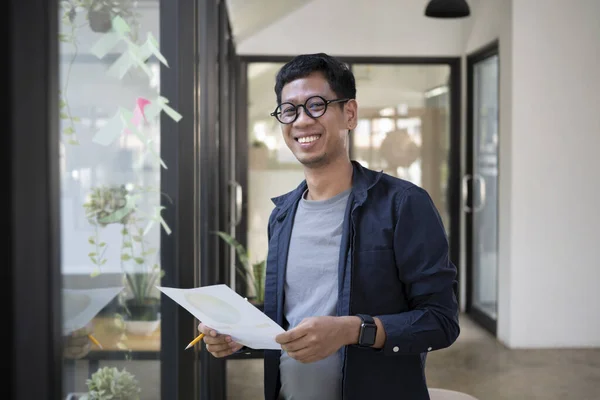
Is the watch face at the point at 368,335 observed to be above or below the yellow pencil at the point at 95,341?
below

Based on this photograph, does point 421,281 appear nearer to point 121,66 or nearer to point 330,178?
point 330,178

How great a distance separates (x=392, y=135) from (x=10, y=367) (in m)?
6.18

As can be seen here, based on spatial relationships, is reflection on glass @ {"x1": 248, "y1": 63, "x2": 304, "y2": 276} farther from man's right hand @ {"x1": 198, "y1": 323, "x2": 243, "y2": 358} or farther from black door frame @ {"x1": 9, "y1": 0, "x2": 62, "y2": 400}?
black door frame @ {"x1": 9, "y1": 0, "x2": 62, "y2": 400}

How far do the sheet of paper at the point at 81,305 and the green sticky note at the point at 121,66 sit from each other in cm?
43

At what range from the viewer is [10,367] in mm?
759

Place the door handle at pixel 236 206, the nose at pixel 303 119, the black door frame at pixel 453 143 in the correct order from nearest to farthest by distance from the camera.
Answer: the nose at pixel 303 119 < the door handle at pixel 236 206 < the black door frame at pixel 453 143

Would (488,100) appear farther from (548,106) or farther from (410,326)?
(410,326)

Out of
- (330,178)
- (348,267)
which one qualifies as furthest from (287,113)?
(348,267)

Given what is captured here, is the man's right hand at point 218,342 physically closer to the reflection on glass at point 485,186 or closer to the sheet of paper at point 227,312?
the sheet of paper at point 227,312

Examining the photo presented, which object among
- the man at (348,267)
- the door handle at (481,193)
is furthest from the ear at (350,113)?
the door handle at (481,193)

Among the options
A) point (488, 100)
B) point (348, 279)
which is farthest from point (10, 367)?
point (488, 100)

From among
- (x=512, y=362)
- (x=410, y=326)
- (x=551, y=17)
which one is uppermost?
(x=551, y=17)

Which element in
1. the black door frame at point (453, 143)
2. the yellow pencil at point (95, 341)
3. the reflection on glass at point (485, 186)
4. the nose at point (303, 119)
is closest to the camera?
the yellow pencil at point (95, 341)

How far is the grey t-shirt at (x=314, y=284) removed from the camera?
1.55m
